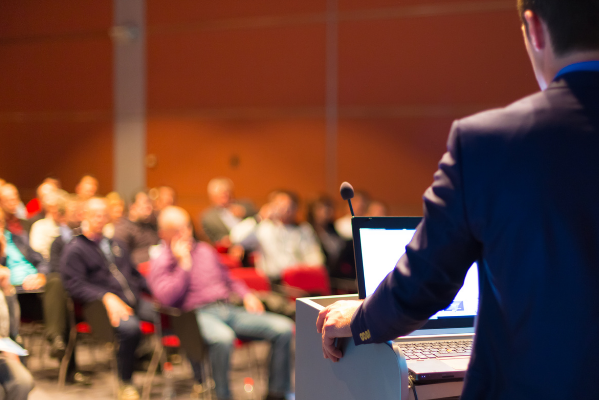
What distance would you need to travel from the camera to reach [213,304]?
13.1 ft

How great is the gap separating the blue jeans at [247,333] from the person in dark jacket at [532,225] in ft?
9.49

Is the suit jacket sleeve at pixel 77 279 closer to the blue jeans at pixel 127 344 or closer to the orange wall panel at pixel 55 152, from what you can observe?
the blue jeans at pixel 127 344

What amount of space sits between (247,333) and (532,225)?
3.23m

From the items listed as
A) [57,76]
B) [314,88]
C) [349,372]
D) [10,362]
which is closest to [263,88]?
[314,88]

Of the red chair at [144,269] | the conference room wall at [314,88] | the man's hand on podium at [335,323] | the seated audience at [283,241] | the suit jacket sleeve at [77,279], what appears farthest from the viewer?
the conference room wall at [314,88]

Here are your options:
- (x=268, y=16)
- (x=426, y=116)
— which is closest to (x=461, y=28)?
(x=426, y=116)

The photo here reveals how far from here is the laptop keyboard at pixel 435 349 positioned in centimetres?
153

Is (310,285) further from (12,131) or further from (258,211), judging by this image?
(12,131)

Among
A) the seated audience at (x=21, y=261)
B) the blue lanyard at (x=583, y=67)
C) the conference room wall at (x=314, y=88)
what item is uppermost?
the conference room wall at (x=314, y=88)

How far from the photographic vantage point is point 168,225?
13.3ft

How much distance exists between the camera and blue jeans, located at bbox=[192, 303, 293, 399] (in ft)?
12.1

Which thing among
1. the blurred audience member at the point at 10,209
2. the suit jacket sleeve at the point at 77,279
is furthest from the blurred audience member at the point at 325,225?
the blurred audience member at the point at 10,209

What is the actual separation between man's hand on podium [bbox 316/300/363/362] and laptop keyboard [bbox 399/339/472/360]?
0.24 metres

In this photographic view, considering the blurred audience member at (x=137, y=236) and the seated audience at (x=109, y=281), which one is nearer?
the seated audience at (x=109, y=281)
